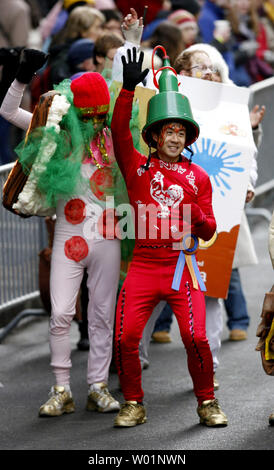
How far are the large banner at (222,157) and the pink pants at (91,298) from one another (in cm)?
74

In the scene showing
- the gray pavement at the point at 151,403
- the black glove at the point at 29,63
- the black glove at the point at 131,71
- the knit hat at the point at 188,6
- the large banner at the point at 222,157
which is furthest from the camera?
the knit hat at the point at 188,6

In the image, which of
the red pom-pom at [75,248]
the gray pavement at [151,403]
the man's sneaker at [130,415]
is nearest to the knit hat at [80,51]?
the gray pavement at [151,403]

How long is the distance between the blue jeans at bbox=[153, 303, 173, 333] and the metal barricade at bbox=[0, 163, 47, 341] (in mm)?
1094

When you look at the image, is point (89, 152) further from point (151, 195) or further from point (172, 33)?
point (172, 33)

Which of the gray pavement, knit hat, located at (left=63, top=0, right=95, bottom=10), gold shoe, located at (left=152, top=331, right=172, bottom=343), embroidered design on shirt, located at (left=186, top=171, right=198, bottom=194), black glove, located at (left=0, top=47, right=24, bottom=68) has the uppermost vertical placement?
knit hat, located at (left=63, top=0, right=95, bottom=10)

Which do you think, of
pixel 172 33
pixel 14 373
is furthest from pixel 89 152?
pixel 172 33

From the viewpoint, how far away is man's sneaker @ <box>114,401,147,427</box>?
6.00 metres

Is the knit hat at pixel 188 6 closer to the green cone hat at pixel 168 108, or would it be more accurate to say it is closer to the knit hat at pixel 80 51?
the knit hat at pixel 80 51

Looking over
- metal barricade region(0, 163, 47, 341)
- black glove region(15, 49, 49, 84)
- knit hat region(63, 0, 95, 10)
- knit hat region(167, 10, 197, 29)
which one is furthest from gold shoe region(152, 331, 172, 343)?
knit hat region(63, 0, 95, 10)

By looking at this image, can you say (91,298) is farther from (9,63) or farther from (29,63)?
(9,63)

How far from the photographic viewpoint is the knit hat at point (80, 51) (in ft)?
29.0

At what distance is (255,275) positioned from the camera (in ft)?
32.3

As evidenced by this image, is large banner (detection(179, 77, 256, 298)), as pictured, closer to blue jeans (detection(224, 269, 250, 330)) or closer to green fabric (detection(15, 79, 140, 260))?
green fabric (detection(15, 79, 140, 260))

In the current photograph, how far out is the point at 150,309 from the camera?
600 cm
